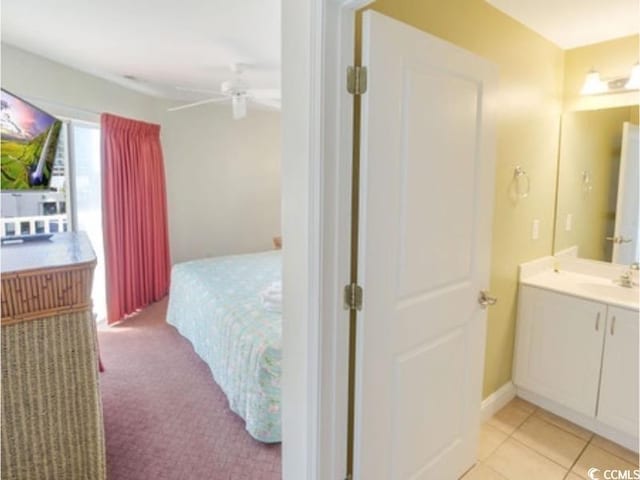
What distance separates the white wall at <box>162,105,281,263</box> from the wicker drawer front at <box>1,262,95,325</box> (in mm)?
Answer: 3377

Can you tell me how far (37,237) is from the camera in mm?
1835

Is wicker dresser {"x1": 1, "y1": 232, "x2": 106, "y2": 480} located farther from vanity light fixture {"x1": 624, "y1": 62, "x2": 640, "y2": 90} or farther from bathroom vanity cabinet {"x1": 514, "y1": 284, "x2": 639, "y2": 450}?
vanity light fixture {"x1": 624, "y1": 62, "x2": 640, "y2": 90}

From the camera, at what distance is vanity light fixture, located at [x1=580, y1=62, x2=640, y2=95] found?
2.22 m

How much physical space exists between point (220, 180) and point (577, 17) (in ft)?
13.4

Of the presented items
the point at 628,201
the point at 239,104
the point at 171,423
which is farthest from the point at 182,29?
the point at 628,201

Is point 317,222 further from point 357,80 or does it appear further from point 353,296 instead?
point 357,80

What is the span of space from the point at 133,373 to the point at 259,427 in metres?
1.33

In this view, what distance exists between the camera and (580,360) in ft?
7.11

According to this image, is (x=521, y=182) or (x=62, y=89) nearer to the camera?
(x=521, y=182)

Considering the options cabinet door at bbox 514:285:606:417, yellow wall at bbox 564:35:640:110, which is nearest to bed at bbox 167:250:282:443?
cabinet door at bbox 514:285:606:417

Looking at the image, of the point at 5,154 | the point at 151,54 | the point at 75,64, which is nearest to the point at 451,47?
the point at 151,54

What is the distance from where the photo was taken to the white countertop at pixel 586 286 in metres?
2.08

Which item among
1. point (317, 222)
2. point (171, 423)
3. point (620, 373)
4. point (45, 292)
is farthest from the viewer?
point (171, 423)

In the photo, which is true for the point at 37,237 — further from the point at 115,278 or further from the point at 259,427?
the point at 115,278
